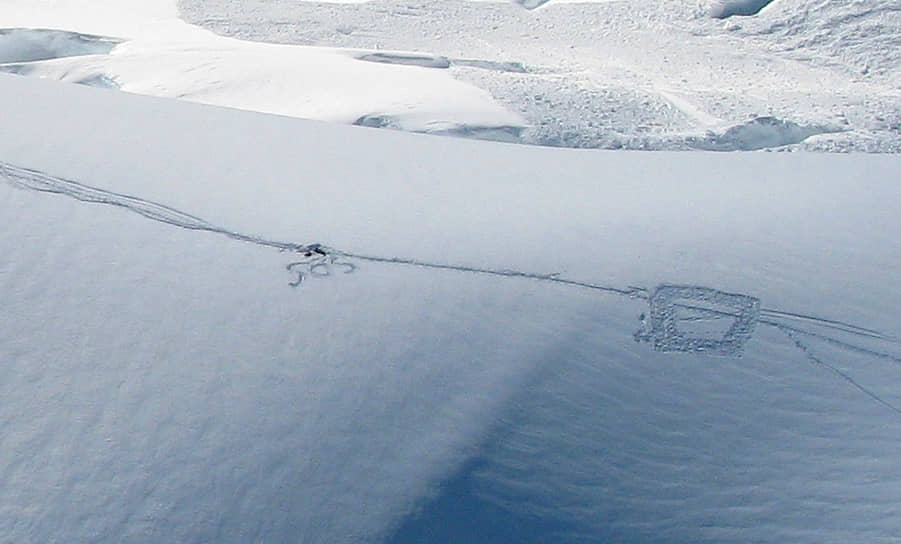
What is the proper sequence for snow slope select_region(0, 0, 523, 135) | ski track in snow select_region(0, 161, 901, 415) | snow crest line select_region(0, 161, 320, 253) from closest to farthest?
ski track in snow select_region(0, 161, 901, 415) < snow crest line select_region(0, 161, 320, 253) < snow slope select_region(0, 0, 523, 135)

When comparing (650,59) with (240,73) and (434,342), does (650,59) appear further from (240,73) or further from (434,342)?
(434,342)

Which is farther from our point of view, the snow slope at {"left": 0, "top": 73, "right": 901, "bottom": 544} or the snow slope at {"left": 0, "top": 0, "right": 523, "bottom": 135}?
the snow slope at {"left": 0, "top": 0, "right": 523, "bottom": 135}

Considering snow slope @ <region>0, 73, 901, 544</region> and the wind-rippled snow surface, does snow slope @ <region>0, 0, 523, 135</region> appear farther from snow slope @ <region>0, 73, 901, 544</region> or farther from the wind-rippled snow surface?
snow slope @ <region>0, 73, 901, 544</region>

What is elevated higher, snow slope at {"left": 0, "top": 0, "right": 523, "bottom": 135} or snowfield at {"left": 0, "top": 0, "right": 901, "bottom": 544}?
snow slope at {"left": 0, "top": 0, "right": 523, "bottom": 135}

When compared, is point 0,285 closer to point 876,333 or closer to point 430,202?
point 430,202

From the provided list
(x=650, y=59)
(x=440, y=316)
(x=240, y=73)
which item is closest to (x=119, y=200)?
(x=440, y=316)

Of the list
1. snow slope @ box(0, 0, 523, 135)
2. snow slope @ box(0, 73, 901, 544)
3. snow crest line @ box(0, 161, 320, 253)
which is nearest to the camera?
snow slope @ box(0, 73, 901, 544)

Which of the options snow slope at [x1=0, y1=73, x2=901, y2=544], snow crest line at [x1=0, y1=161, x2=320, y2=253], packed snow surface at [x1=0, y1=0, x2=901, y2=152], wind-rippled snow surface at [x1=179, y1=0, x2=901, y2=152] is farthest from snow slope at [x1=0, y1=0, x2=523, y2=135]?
snow crest line at [x1=0, y1=161, x2=320, y2=253]
